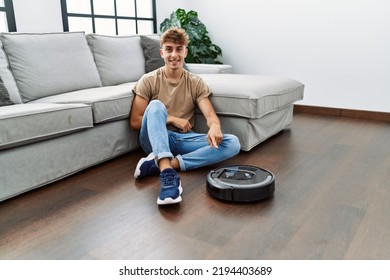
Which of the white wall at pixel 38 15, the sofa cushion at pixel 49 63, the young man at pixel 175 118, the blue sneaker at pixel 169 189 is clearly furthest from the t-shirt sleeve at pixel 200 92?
the white wall at pixel 38 15

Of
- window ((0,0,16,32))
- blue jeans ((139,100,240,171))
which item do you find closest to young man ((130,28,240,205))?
blue jeans ((139,100,240,171))

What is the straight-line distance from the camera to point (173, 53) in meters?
1.97

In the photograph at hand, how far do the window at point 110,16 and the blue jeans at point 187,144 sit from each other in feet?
5.80

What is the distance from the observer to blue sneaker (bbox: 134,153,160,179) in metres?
1.90

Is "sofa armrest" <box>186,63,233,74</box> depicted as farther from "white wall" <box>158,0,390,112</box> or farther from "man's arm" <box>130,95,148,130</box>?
"man's arm" <box>130,95,148,130</box>

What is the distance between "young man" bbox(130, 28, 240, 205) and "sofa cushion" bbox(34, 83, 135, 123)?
6 centimetres

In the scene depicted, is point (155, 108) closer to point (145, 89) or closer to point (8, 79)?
point (145, 89)

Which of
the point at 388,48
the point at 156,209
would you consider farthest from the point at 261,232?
the point at 388,48

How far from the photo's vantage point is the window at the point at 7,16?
2.62 meters

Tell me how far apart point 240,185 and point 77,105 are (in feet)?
3.32

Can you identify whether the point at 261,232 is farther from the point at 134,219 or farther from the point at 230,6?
the point at 230,6

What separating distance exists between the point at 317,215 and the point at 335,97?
246 centimetres

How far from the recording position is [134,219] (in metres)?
1.49

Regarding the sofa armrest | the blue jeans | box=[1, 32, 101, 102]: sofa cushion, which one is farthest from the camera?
the sofa armrest
